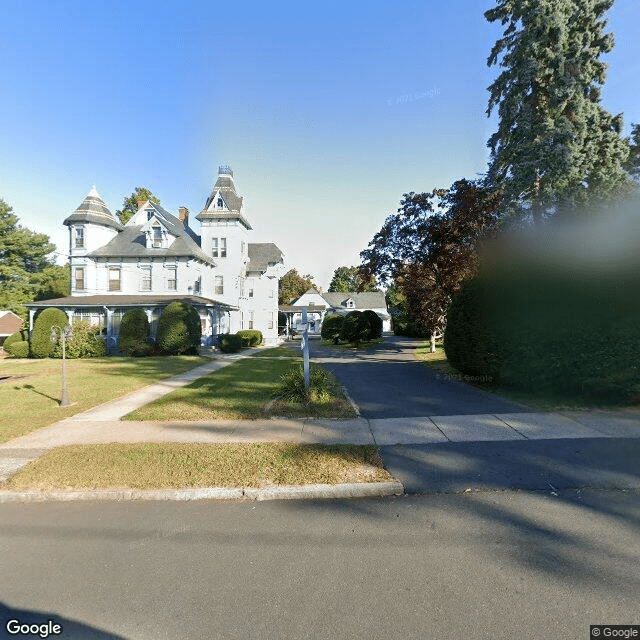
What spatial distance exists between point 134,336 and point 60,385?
9.55 metres

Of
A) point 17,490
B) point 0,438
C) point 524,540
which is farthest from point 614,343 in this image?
point 0,438

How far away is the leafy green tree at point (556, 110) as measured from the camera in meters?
16.5

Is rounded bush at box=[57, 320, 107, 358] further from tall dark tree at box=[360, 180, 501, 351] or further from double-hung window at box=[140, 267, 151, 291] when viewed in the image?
tall dark tree at box=[360, 180, 501, 351]

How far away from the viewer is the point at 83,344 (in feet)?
69.6

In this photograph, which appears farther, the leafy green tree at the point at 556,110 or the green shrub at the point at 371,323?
the green shrub at the point at 371,323

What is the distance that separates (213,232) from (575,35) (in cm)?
2699

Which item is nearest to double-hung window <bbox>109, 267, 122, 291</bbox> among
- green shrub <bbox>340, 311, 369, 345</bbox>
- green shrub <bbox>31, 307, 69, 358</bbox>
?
green shrub <bbox>31, 307, 69, 358</bbox>

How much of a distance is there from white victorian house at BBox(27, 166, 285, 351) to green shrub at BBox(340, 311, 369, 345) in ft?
33.7

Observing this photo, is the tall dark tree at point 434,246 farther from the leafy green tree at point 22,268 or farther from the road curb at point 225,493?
the leafy green tree at point 22,268

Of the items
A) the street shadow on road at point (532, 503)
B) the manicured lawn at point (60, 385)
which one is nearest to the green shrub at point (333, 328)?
the manicured lawn at point (60, 385)

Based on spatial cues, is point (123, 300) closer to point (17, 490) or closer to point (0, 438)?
point (0, 438)

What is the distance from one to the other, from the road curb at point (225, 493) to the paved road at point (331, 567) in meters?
0.14

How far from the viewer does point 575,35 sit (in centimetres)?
1706

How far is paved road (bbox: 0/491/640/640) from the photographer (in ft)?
7.95
